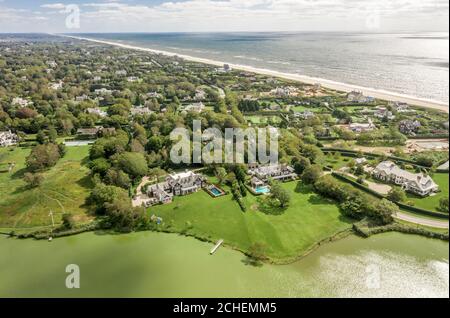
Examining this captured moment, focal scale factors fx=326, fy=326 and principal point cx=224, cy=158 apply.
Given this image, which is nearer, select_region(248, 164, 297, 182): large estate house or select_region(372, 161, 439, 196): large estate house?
select_region(372, 161, 439, 196): large estate house

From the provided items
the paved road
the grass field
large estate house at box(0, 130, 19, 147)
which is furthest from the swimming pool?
large estate house at box(0, 130, 19, 147)

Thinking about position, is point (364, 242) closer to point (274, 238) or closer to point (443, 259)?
point (443, 259)

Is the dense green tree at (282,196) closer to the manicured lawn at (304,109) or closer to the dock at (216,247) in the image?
the dock at (216,247)

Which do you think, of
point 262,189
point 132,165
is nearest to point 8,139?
point 132,165

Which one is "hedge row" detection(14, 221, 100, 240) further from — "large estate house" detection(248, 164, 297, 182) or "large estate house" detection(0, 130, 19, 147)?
"large estate house" detection(0, 130, 19, 147)

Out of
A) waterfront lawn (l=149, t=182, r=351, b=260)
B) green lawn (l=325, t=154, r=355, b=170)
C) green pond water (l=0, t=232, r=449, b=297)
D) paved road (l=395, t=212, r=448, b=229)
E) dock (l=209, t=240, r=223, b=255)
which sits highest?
green lawn (l=325, t=154, r=355, b=170)
